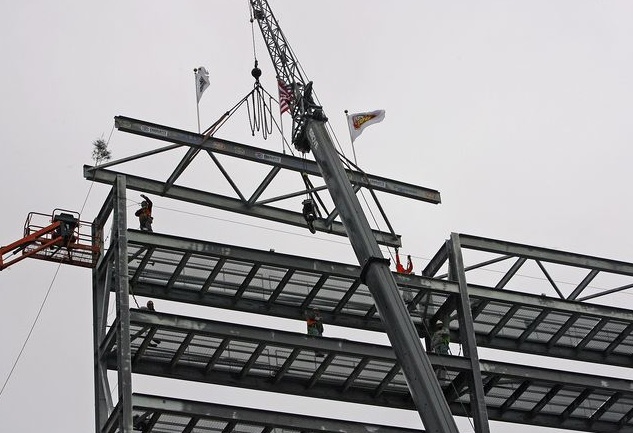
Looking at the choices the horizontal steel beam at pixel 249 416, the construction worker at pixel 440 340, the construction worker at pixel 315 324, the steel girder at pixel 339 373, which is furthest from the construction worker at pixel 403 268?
the horizontal steel beam at pixel 249 416

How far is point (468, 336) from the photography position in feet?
153

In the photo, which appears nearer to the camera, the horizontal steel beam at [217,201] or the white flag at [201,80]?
the horizontal steel beam at [217,201]

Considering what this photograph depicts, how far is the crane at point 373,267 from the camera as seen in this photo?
36.4 metres

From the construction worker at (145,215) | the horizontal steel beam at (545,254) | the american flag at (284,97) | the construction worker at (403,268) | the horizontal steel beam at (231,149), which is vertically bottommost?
the construction worker at (145,215)

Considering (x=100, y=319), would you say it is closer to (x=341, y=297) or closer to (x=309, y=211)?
(x=309, y=211)

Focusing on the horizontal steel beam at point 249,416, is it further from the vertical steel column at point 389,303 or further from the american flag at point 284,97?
the american flag at point 284,97

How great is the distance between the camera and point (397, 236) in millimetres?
49125

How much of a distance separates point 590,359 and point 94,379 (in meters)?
20.2

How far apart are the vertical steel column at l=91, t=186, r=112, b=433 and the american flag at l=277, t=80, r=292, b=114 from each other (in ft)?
22.2

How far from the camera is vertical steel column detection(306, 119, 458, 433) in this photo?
119 feet

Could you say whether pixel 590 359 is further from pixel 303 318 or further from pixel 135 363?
pixel 135 363

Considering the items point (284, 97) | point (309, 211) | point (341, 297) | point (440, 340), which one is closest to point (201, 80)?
point (284, 97)

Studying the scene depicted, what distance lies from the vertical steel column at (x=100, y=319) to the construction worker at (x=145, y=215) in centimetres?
113

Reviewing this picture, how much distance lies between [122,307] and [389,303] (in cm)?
857
